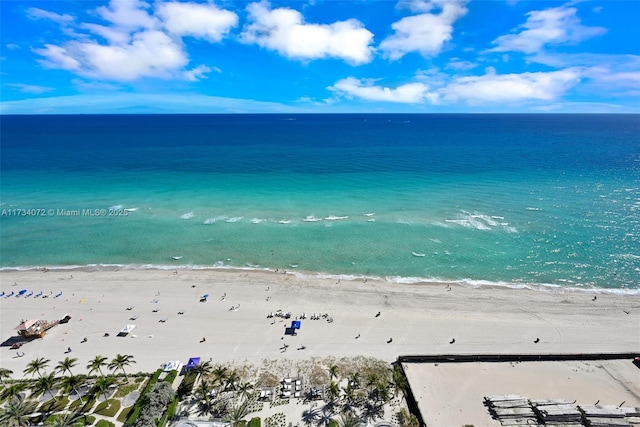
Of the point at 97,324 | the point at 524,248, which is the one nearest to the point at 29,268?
the point at 97,324

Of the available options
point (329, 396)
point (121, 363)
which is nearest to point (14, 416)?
point (121, 363)

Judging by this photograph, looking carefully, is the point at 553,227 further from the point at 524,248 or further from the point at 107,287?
the point at 107,287

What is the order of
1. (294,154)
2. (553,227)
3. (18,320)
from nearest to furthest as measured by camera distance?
(18,320), (553,227), (294,154)

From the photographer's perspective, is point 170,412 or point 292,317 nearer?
point 170,412

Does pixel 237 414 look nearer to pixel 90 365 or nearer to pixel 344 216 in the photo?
pixel 90 365

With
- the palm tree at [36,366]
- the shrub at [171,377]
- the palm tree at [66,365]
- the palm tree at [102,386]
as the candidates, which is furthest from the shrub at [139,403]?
the palm tree at [36,366]

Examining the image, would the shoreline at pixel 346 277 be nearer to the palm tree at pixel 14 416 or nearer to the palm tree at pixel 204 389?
the palm tree at pixel 204 389

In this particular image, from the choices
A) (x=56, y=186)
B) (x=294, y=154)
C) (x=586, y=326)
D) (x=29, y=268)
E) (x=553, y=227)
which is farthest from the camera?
(x=294, y=154)
